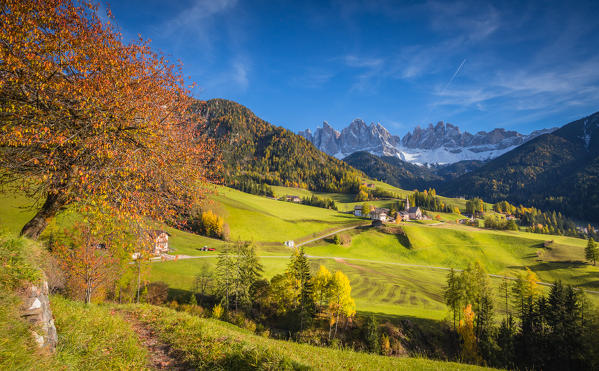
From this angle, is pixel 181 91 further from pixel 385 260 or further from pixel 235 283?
pixel 385 260

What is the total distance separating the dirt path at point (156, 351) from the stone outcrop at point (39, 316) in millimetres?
2690

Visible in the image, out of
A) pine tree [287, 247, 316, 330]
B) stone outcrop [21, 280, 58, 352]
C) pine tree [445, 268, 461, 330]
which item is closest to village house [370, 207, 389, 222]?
pine tree [445, 268, 461, 330]

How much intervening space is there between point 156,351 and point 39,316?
12.2 feet

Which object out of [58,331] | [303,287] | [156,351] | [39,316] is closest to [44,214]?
[58,331]

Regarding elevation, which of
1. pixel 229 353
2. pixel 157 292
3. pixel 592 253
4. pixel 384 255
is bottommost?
pixel 157 292

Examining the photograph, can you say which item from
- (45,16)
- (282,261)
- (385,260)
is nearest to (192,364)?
(45,16)

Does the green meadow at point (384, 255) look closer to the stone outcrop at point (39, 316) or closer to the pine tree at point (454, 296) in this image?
the pine tree at point (454, 296)

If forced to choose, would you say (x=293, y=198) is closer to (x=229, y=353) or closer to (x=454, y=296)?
(x=454, y=296)

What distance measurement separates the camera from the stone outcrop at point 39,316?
6168 mm

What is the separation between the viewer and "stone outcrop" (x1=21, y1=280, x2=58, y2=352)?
20.2ft

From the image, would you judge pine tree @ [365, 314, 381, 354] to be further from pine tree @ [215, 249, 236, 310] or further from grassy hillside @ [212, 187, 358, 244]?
grassy hillside @ [212, 187, 358, 244]

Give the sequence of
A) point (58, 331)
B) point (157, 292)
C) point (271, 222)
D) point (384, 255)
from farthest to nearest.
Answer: point (271, 222)
point (384, 255)
point (157, 292)
point (58, 331)

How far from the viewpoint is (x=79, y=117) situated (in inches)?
395

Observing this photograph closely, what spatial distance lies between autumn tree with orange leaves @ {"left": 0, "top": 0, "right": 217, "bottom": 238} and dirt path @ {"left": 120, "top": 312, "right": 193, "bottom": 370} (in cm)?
478
